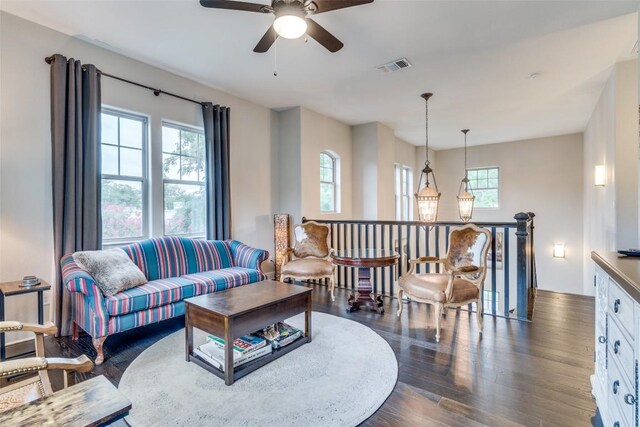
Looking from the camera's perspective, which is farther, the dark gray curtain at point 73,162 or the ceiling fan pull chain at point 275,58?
the ceiling fan pull chain at point 275,58

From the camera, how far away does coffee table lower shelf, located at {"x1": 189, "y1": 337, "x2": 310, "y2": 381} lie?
2.38m

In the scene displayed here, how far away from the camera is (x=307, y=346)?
9.52 ft

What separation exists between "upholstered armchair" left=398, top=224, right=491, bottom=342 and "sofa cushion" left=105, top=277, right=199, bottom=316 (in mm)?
2349

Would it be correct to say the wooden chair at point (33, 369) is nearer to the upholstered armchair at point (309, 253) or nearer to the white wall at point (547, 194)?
the upholstered armchair at point (309, 253)

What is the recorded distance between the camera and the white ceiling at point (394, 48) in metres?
2.90

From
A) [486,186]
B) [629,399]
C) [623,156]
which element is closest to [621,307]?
[629,399]

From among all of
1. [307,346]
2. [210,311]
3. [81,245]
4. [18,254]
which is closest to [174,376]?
[210,311]

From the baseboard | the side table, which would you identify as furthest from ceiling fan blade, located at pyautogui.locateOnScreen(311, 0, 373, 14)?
the baseboard

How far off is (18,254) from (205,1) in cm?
286

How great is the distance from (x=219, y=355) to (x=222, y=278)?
1.27 metres

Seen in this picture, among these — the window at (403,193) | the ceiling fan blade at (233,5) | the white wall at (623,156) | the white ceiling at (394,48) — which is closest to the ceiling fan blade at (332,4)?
the ceiling fan blade at (233,5)

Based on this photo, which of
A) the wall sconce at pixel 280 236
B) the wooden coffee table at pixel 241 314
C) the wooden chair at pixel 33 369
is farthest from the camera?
the wall sconce at pixel 280 236

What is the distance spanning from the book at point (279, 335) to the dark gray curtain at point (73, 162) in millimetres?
2056

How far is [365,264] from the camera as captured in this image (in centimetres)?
371
